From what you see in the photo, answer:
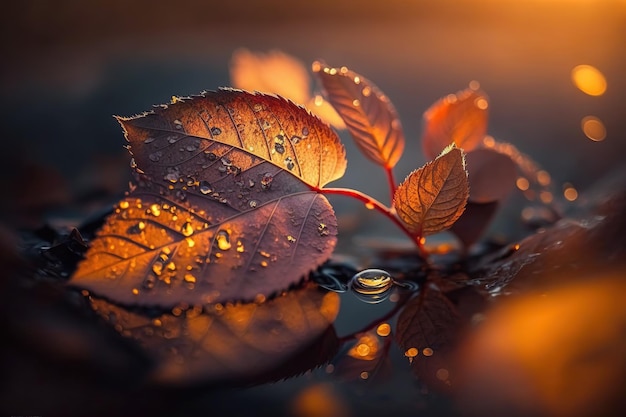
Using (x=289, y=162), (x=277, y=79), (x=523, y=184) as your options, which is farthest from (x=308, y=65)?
(x=289, y=162)

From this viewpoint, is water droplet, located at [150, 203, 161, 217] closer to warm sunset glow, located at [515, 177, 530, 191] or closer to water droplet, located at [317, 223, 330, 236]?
water droplet, located at [317, 223, 330, 236]

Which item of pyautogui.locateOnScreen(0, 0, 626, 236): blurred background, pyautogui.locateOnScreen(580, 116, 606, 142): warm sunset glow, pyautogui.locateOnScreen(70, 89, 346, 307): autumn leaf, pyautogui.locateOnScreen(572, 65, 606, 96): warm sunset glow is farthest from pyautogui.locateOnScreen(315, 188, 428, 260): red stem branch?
pyautogui.locateOnScreen(572, 65, 606, 96): warm sunset glow

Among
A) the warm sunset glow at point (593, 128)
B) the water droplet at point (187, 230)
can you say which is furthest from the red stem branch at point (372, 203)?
the warm sunset glow at point (593, 128)

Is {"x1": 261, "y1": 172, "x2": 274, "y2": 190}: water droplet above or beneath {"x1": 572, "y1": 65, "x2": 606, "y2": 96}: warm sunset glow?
beneath

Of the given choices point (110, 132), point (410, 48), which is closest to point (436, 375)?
point (110, 132)

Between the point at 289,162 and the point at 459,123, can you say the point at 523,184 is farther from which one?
the point at 289,162

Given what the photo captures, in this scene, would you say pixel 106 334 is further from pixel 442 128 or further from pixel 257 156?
pixel 442 128
